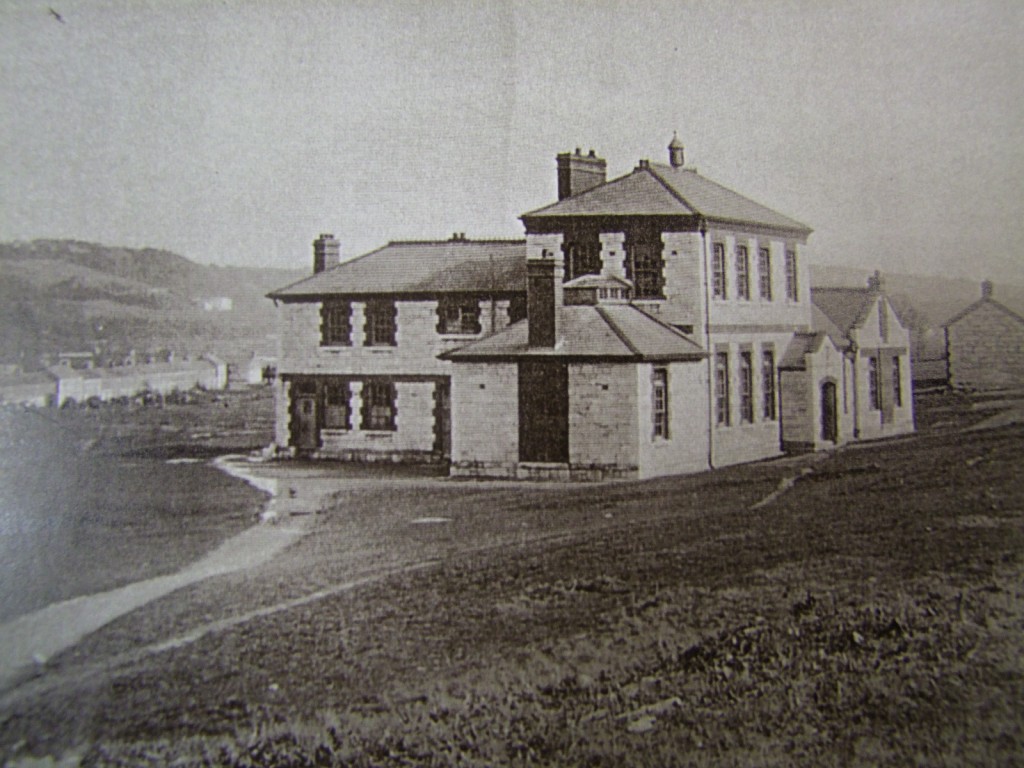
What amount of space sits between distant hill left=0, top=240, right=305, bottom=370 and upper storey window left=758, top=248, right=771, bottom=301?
160 inches

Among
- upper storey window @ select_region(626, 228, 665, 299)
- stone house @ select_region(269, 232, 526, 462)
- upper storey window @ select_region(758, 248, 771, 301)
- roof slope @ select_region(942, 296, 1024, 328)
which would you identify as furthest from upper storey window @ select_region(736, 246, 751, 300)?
stone house @ select_region(269, 232, 526, 462)

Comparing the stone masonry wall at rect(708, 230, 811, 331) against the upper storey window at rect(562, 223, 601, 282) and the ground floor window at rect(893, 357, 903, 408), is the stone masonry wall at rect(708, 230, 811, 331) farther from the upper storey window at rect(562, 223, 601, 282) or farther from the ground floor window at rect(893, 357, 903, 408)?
the upper storey window at rect(562, 223, 601, 282)

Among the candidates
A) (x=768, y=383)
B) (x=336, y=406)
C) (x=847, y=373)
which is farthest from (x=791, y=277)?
(x=336, y=406)

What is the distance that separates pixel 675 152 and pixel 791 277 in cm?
256

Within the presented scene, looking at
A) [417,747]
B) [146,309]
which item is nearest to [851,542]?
[417,747]

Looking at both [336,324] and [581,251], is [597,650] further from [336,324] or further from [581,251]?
[336,324]

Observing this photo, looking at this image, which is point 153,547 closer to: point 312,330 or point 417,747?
point 417,747

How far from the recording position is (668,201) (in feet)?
28.2

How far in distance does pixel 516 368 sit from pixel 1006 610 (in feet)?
19.2

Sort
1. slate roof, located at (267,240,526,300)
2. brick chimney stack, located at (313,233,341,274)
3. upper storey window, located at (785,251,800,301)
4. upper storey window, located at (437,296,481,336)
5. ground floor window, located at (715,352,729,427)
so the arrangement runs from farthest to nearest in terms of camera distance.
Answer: upper storey window, located at (437,296,481,336), slate roof, located at (267,240,526,300), ground floor window, located at (715,352,729,427), upper storey window, located at (785,251,800,301), brick chimney stack, located at (313,233,341,274)

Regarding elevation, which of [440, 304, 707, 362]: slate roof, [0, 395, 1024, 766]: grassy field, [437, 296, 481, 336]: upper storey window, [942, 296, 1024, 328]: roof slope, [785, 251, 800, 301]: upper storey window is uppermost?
[437, 296, 481, 336]: upper storey window

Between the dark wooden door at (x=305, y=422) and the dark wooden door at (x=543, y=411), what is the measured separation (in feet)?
17.0

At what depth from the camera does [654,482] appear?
721 cm

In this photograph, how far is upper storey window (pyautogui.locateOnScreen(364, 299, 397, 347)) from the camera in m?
13.0
